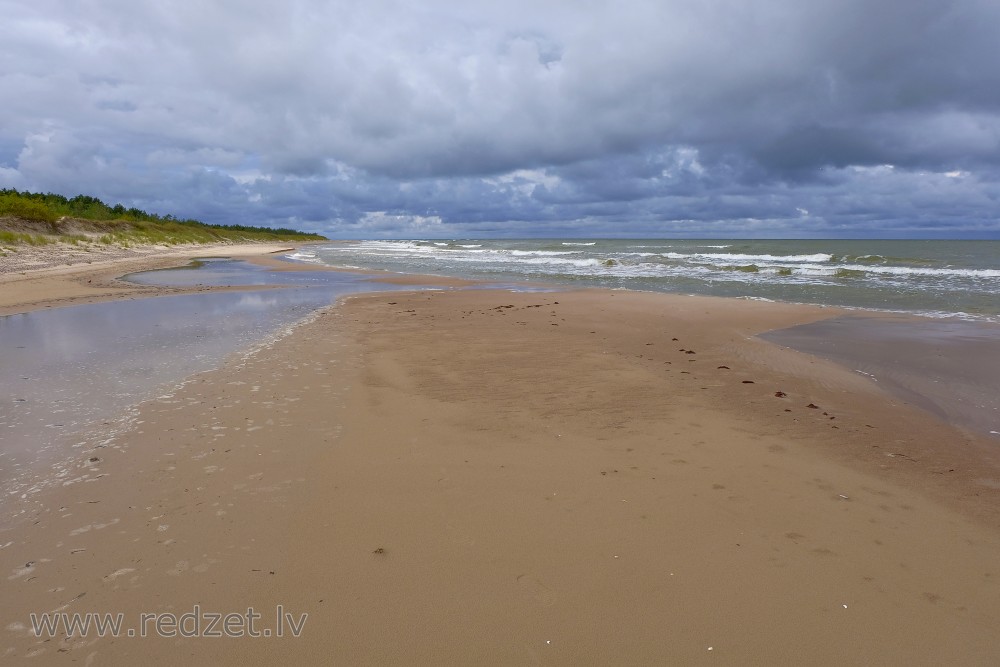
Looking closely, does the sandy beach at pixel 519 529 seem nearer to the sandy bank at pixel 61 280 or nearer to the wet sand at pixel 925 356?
the wet sand at pixel 925 356

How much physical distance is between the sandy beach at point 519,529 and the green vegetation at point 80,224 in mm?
42133

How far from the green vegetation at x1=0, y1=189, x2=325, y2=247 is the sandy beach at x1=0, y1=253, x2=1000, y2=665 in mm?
42133

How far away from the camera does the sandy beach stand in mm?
2730

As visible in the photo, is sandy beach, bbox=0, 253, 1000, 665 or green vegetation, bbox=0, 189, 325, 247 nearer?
sandy beach, bbox=0, 253, 1000, 665

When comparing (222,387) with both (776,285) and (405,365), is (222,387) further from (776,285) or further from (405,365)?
(776,285)

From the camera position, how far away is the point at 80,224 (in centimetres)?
4853

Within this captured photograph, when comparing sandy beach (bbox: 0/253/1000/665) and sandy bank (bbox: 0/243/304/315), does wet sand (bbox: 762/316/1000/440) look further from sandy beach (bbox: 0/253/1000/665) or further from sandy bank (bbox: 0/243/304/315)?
sandy bank (bbox: 0/243/304/315)

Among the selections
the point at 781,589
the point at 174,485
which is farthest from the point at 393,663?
the point at 174,485

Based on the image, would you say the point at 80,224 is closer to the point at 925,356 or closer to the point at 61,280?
the point at 61,280

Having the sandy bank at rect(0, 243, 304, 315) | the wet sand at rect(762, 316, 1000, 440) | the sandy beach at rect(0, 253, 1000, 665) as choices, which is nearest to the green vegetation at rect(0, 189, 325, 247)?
the sandy bank at rect(0, 243, 304, 315)

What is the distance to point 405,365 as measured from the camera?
849 cm

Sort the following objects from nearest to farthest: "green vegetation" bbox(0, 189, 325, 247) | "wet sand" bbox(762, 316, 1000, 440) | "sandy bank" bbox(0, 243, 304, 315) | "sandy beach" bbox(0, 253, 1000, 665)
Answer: "sandy beach" bbox(0, 253, 1000, 665)
"wet sand" bbox(762, 316, 1000, 440)
"sandy bank" bbox(0, 243, 304, 315)
"green vegetation" bbox(0, 189, 325, 247)

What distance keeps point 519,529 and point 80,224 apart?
6060 cm

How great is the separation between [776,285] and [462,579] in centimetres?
2317
